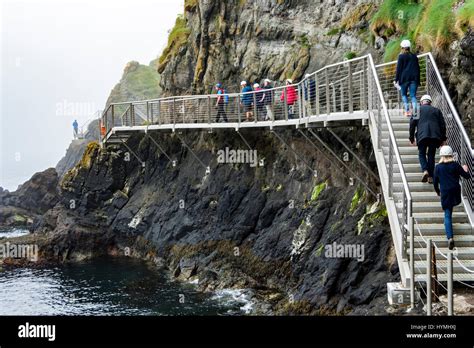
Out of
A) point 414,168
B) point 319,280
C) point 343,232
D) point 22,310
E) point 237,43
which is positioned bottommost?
point 22,310

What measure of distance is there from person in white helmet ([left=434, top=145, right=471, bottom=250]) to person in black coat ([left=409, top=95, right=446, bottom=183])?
0.96 meters

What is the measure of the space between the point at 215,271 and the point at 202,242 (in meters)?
3.29

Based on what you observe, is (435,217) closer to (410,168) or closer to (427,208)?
(427,208)

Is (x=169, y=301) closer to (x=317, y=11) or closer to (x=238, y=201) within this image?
(x=238, y=201)

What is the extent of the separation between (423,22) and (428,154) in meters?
6.44

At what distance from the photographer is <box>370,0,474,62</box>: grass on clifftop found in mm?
15938

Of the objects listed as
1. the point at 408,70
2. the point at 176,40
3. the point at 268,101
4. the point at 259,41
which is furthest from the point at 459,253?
the point at 176,40

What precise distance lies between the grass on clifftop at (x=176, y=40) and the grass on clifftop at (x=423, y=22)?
1905 cm

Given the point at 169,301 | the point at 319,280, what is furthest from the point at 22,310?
the point at 319,280

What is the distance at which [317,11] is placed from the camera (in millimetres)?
30547

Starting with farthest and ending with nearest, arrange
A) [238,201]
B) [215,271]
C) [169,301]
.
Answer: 1. [238,201]
2. [215,271]
3. [169,301]

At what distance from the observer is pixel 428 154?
508 inches

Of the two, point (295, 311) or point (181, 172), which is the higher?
point (181, 172)
